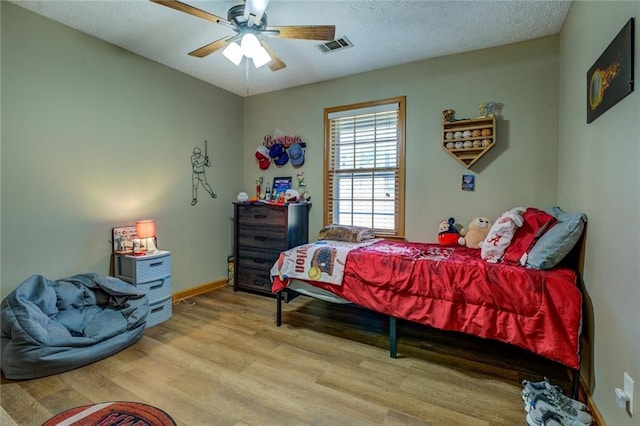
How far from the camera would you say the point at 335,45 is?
2.94 m

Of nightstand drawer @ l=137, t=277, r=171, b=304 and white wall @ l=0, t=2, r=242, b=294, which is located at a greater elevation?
white wall @ l=0, t=2, r=242, b=294

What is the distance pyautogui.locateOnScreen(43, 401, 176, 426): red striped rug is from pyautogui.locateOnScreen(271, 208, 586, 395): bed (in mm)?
1315

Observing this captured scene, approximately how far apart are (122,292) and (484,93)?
378cm

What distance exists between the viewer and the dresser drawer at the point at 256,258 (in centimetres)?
370

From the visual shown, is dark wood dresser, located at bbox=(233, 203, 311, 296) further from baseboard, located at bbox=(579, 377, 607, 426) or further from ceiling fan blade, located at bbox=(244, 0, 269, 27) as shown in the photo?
baseboard, located at bbox=(579, 377, 607, 426)

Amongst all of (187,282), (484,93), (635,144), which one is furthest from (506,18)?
(187,282)

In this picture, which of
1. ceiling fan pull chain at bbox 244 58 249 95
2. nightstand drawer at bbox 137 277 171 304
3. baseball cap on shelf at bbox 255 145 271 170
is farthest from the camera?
baseball cap on shelf at bbox 255 145 271 170

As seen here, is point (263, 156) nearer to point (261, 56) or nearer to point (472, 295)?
point (261, 56)

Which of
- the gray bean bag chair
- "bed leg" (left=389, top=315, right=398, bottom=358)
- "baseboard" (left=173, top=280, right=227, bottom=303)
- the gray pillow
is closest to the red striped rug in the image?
the gray bean bag chair

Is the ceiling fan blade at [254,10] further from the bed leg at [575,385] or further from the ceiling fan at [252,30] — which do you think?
the bed leg at [575,385]

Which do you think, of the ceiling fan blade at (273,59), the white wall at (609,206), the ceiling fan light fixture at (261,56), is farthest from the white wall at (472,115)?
the ceiling fan light fixture at (261,56)

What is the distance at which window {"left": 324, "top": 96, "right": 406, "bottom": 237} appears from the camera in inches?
135

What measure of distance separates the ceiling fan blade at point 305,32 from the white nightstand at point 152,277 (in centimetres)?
226

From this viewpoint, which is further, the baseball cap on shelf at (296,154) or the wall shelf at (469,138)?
the baseball cap on shelf at (296,154)
